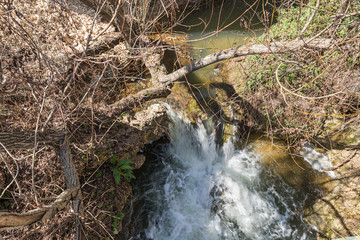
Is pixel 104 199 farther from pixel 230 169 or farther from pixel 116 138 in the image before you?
pixel 230 169

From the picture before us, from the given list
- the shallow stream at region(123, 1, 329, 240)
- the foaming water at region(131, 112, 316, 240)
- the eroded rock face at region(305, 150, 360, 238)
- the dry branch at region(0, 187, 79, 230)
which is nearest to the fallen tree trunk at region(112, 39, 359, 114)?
the shallow stream at region(123, 1, 329, 240)

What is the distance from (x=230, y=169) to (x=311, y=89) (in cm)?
351

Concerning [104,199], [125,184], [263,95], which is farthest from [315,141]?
[104,199]

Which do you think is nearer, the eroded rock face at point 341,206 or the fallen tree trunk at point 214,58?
the fallen tree trunk at point 214,58

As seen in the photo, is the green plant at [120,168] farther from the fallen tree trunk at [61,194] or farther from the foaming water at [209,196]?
the foaming water at [209,196]

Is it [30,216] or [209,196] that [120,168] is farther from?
[209,196]

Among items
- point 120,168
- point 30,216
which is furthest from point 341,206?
point 30,216

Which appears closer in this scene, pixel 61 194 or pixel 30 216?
pixel 30 216

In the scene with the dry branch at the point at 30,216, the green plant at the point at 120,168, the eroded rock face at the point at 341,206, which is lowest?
the eroded rock face at the point at 341,206

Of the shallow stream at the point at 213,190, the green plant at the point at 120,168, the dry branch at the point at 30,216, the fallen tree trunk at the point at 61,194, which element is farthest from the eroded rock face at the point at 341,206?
the dry branch at the point at 30,216

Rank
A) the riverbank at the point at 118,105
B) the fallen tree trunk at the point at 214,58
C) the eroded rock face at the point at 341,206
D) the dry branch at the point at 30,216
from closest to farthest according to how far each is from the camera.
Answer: the dry branch at the point at 30,216, the riverbank at the point at 118,105, the fallen tree trunk at the point at 214,58, the eroded rock face at the point at 341,206

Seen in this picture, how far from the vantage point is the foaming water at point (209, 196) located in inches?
198

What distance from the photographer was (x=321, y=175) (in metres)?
5.48

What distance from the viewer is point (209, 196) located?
219 inches
